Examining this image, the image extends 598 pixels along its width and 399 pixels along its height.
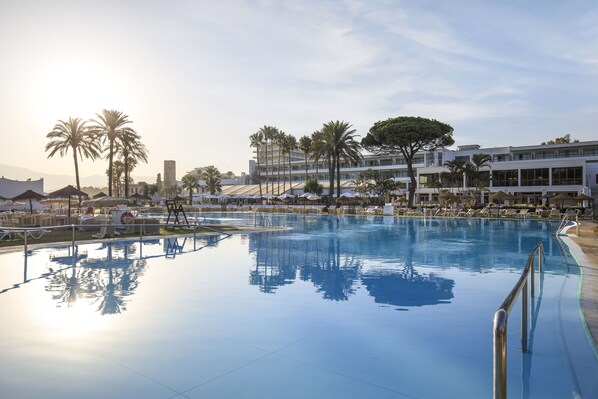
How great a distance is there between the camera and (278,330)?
→ 6.13m

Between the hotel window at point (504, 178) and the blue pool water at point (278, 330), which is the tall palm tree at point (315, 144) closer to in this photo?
the hotel window at point (504, 178)

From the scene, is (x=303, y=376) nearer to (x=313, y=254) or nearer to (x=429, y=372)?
(x=429, y=372)

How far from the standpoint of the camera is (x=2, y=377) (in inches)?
175

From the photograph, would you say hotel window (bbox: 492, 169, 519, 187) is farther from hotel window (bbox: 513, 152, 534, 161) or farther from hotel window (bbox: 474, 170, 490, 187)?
hotel window (bbox: 513, 152, 534, 161)

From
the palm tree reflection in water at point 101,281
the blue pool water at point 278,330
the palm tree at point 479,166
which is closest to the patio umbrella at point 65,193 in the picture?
the palm tree reflection in water at point 101,281

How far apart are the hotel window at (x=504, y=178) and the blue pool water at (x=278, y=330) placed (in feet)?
147

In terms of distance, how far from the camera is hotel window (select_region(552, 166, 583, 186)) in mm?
47625

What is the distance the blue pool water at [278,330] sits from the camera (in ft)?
14.2

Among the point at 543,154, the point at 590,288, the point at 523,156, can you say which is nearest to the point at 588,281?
the point at 590,288

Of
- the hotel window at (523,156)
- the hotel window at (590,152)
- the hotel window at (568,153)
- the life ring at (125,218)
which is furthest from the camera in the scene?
the hotel window at (523,156)

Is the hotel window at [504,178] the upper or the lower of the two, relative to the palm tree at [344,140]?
lower

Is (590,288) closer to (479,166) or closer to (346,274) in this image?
(346,274)

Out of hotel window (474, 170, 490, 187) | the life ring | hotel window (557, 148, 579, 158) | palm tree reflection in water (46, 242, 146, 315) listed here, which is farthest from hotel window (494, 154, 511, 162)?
palm tree reflection in water (46, 242, 146, 315)

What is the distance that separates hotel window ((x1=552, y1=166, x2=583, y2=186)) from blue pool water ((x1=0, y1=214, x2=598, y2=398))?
142 feet
